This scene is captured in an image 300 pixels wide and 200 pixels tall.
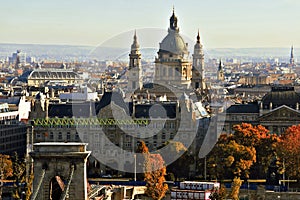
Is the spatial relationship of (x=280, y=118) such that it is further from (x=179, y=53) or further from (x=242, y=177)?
(x=179, y=53)

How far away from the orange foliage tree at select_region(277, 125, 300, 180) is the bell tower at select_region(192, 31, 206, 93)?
1850 inches

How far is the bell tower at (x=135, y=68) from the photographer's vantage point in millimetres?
107188

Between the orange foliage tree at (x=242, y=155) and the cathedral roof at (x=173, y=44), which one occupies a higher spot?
the cathedral roof at (x=173, y=44)

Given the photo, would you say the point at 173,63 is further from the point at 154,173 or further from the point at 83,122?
the point at 154,173

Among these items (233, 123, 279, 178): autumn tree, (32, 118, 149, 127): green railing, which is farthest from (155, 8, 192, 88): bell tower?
(233, 123, 279, 178): autumn tree

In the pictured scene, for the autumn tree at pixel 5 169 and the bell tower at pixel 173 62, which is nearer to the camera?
the autumn tree at pixel 5 169

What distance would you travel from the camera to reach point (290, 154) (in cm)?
6344

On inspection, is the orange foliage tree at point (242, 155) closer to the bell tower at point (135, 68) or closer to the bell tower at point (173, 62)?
the bell tower at point (135, 68)

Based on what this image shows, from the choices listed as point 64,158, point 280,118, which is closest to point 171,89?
point 280,118

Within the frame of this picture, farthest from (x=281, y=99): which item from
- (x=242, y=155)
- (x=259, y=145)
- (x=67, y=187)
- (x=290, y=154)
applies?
→ (x=67, y=187)

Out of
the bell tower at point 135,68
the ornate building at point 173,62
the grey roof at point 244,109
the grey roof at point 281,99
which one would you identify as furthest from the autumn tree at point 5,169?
the ornate building at point 173,62

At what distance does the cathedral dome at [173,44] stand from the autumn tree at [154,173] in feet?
133

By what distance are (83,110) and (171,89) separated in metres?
29.3

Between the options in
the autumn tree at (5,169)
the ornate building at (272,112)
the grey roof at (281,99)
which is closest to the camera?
the autumn tree at (5,169)
